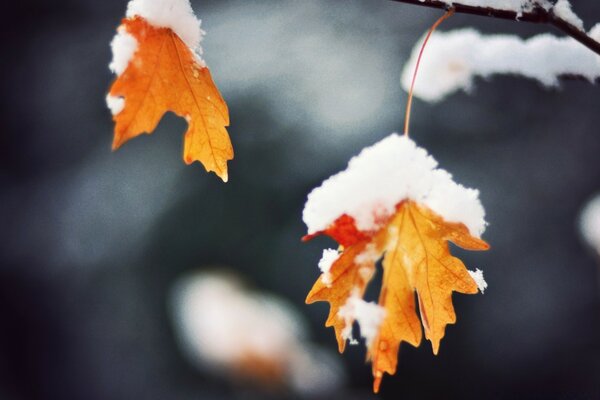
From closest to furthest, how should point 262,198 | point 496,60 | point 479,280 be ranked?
point 479,280, point 496,60, point 262,198

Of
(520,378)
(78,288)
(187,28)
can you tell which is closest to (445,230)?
(187,28)

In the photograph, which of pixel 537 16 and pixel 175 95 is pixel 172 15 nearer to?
pixel 175 95

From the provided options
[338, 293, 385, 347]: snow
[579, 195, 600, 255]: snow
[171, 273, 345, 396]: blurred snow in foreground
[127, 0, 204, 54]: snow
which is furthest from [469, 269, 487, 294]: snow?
[171, 273, 345, 396]: blurred snow in foreground

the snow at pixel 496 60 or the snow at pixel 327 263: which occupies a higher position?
the snow at pixel 496 60

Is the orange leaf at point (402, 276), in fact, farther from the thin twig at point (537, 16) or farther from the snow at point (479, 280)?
the thin twig at point (537, 16)

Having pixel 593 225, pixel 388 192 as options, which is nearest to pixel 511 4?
pixel 388 192

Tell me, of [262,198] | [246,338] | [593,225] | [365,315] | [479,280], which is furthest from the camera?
[262,198]

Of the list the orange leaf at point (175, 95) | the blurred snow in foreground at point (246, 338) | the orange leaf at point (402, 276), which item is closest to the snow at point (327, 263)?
the orange leaf at point (402, 276)
